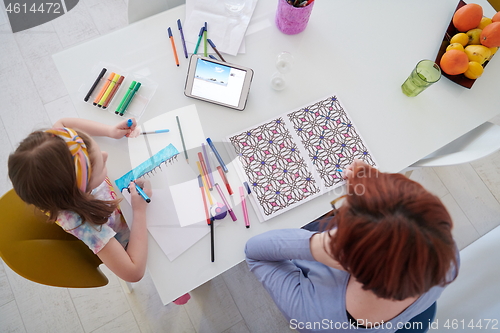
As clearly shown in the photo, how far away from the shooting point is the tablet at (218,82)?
99cm

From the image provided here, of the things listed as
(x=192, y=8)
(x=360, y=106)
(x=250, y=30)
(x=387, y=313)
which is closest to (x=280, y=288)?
(x=387, y=313)

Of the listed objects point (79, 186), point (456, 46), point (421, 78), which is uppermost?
point (456, 46)

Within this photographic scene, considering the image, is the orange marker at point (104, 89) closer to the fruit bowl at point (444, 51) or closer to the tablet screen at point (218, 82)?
the tablet screen at point (218, 82)

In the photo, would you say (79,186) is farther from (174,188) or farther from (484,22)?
(484,22)

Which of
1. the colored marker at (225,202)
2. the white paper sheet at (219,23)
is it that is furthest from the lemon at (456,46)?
the colored marker at (225,202)

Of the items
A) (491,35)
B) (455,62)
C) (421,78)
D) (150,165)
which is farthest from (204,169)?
(491,35)

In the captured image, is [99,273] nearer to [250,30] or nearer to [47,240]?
[47,240]

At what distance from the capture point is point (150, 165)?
3.06 ft

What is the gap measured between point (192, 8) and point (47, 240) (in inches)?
34.3

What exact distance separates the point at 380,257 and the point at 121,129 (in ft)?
2.56

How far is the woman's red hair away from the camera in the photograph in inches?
22.0

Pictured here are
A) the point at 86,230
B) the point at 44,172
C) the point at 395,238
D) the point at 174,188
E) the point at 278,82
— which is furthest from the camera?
the point at 278,82

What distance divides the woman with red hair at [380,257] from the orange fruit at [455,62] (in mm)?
581

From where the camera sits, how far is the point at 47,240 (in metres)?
0.86
